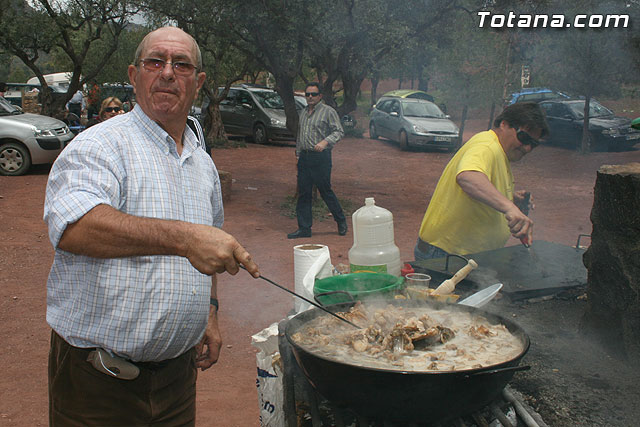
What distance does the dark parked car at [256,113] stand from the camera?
20922 millimetres

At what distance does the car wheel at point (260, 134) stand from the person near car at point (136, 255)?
1910 cm

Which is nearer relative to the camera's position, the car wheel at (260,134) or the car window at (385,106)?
the car wheel at (260,134)

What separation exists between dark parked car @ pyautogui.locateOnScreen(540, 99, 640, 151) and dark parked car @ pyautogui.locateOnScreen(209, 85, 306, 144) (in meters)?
8.95

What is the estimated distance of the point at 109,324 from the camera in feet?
6.43

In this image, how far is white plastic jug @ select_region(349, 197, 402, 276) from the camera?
3.39 meters

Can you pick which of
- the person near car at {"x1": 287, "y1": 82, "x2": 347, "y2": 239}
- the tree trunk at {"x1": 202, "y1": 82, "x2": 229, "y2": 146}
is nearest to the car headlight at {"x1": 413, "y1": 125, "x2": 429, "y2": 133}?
the tree trunk at {"x1": 202, "y1": 82, "x2": 229, "y2": 146}

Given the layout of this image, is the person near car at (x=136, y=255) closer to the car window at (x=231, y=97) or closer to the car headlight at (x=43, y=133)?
the car headlight at (x=43, y=133)

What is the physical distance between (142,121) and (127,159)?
215 mm

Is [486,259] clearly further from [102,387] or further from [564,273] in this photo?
[102,387]

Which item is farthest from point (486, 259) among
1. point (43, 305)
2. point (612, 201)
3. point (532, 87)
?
point (532, 87)

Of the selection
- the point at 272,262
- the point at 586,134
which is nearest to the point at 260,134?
the point at 586,134

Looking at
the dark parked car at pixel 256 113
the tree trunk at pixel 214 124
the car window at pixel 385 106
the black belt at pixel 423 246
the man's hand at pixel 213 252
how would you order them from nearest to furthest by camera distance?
1. the man's hand at pixel 213 252
2. the black belt at pixel 423 246
3. the tree trunk at pixel 214 124
4. the dark parked car at pixel 256 113
5. the car window at pixel 385 106

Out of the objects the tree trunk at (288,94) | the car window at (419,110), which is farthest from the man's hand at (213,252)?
the car window at (419,110)

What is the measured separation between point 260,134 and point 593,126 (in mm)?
11371
